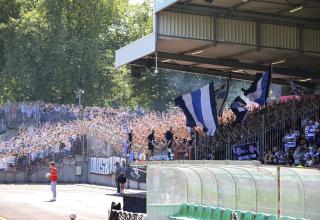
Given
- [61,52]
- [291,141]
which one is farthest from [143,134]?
[61,52]

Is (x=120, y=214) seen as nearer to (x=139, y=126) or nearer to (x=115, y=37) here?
(x=139, y=126)

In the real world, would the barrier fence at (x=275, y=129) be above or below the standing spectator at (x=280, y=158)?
above

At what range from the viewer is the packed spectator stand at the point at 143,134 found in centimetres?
2694

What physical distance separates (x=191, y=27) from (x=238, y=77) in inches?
342

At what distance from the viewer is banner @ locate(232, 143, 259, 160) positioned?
28.0 metres

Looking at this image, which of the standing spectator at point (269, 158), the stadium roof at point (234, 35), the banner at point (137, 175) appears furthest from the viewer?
the banner at point (137, 175)

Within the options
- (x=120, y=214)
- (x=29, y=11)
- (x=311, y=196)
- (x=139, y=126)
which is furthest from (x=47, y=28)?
(x=311, y=196)

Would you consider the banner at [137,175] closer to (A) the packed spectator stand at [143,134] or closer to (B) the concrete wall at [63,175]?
(A) the packed spectator stand at [143,134]

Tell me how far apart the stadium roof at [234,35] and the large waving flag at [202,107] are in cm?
170

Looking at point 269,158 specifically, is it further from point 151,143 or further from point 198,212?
point 151,143

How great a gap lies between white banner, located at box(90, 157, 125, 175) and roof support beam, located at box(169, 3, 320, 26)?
17.2 meters

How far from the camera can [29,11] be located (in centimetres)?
7462

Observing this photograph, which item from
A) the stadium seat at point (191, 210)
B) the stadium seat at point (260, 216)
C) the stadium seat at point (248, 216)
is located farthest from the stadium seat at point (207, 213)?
the stadium seat at point (260, 216)

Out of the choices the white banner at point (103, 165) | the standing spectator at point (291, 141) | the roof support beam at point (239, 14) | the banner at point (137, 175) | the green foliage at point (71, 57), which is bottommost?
the banner at point (137, 175)
